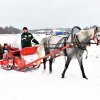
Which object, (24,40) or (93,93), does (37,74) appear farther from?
(93,93)

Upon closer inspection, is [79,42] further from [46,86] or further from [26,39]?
[26,39]

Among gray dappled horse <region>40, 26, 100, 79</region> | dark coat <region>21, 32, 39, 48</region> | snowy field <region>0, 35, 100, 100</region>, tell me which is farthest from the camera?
dark coat <region>21, 32, 39, 48</region>

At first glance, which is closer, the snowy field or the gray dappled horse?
the snowy field

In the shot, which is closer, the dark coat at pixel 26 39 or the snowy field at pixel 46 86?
the snowy field at pixel 46 86

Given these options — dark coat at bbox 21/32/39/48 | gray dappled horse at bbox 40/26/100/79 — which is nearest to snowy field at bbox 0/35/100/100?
gray dappled horse at bbox 40/26/100/79

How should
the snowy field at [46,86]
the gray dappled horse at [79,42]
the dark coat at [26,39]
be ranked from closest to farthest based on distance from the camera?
the snowy field at [46,86] → the gray dappled horse at [79,42] → the dark coat at [26,39]

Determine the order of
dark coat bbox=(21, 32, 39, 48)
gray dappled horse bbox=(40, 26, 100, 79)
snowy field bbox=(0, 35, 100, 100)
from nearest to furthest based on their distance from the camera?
snowy field bbox=(0, 35, 100, 100) < gray dappled horse bbox=(40, 26, 100, 79) < dark coat bbox=(21, 32, 39, 48)

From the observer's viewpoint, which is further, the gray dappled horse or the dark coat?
the dark coat

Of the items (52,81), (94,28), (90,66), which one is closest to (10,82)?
(52,81)

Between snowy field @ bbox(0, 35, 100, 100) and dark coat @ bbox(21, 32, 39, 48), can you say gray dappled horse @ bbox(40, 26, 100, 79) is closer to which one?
snowy field @ bbox(0, 35, 100, 100)

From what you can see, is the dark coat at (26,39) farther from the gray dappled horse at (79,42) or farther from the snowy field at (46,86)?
the gray dappled horse at (79,42)

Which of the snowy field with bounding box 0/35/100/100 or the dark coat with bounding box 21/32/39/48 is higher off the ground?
the dark coat with bounding box 21/32/39/48

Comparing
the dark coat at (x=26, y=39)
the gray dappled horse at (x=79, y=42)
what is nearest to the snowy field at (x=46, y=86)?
the gray dappled horse at (x=79, y=42)

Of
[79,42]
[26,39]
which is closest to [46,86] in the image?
[79,42]
